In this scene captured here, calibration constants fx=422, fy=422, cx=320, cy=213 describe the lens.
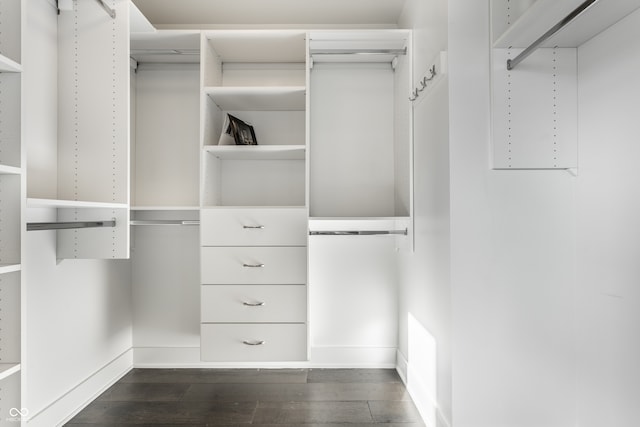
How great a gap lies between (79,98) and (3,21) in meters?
0.72

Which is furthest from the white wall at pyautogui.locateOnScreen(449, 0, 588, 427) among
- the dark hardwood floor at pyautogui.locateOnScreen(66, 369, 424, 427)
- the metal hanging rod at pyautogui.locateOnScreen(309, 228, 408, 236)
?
the metal hanging rod at pyautogui.locateOnScreen(309, 228, 408, 236)

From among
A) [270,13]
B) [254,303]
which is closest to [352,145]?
[270,13]

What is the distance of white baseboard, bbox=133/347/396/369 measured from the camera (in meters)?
2.84

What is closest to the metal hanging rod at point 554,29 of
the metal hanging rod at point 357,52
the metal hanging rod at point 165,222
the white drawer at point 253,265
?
the metal hanging rod at point 357,52

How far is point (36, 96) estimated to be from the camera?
1.97 metres

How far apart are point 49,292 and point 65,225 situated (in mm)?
419

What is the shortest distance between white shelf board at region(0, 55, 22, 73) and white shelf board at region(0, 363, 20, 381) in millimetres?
978

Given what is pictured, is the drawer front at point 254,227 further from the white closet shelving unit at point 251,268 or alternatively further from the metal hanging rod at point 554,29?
the metal hanging rod at point 554,29

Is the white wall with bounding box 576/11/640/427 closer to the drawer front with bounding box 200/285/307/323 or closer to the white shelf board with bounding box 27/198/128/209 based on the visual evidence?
the drawer front with bounding box 200/285/307/323

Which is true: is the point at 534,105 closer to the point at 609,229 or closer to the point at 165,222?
the point at 609,229

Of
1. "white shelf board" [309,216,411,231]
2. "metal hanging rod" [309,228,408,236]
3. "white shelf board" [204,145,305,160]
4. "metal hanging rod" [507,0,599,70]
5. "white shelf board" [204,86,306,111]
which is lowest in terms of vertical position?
"metal hanging rod" [309,228,408,236]

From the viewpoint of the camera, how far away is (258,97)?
2617 mm

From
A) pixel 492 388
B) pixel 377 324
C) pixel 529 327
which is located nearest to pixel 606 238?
pixel 529 327

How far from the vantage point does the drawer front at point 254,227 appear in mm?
2492
